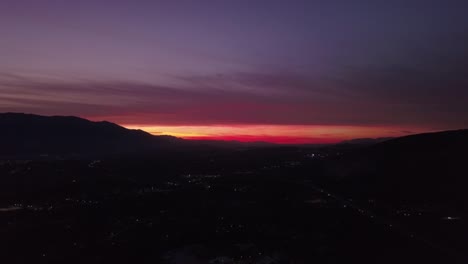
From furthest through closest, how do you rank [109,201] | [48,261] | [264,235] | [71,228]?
1. [109,201]
2. [71,228]
3. [264,235]
4. [48,261]

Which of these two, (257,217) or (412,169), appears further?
(412,169)

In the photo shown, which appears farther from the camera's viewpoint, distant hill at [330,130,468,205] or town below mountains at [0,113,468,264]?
distant hill at [330,130,468,205]

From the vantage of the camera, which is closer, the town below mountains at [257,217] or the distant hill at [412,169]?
the town below mountains at [257,217]

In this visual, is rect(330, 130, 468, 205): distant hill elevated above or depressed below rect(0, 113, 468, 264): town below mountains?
above

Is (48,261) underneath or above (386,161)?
underneath

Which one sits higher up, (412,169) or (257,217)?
(412,169)

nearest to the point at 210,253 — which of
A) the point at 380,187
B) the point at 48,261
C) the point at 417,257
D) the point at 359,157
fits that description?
the point at 48,261

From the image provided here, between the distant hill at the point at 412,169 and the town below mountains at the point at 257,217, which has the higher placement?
the distant hill at the point at 412,169

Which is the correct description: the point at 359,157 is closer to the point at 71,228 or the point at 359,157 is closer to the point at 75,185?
the point at 75,185
